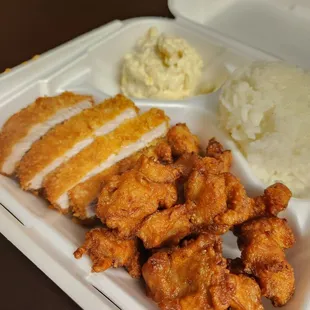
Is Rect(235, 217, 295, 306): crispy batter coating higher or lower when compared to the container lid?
lower

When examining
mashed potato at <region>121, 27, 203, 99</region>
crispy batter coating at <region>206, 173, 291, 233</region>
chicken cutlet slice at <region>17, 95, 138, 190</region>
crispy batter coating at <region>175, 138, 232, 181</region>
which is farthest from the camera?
mashed potato at <region>121, 27, 203, 99</region>

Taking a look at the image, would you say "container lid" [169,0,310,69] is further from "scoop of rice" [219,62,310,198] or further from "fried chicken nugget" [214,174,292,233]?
"fried chicken nugget" [214,174,292,233]

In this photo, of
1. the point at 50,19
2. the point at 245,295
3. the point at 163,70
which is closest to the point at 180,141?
the point at 163,70

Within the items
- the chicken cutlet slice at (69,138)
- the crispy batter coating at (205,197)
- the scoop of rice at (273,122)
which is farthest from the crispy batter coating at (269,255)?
the chicken cutlet slice at (69,138)

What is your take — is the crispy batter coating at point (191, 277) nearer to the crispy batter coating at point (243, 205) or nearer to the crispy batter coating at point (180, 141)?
the crispy batter coating at point (243, 205)

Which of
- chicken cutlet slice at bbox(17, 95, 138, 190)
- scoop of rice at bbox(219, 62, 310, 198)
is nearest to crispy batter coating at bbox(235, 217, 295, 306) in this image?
scoop of rice at bbox(219, 62, 310, 198)

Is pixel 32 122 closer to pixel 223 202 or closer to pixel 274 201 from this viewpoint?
pixel 223 202
